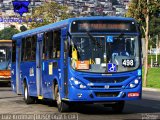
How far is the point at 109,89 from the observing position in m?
16.4

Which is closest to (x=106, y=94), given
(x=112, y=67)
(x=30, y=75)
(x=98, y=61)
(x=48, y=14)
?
(x=112, y=67)

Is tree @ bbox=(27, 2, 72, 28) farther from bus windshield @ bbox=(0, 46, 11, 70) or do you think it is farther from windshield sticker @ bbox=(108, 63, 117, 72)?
windshield sticker @ bbox=(108, 63, 117, 72)

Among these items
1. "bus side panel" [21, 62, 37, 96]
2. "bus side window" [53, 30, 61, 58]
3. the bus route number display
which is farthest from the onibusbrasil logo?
the bus route number display

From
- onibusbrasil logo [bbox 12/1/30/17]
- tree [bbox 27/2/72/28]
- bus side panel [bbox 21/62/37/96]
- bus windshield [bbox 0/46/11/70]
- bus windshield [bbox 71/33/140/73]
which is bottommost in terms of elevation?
tree [bbox 27/2/72/28]

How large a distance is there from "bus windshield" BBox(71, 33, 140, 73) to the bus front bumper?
0.59 meters

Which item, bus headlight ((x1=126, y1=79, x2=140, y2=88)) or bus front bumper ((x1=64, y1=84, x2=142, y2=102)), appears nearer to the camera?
bus front bumper ((x1=64, y1=84, x2=142, y2=102))

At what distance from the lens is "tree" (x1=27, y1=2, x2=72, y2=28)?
243 feet

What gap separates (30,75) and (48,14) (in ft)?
174

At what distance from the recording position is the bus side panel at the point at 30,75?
21.3 m

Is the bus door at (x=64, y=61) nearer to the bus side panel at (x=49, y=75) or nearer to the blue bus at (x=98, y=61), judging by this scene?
the blue bus at (x=98, y=61)

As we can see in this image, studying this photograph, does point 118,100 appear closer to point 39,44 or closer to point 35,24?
point 39,44

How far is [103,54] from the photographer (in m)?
16.5

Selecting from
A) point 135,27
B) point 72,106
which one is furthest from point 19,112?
point 135,27

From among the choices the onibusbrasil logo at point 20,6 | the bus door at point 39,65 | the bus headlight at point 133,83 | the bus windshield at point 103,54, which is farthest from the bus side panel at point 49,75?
the onibusbrasil logo at point 20,6
